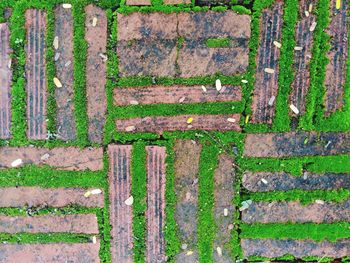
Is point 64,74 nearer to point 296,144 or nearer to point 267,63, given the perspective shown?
point 267,63

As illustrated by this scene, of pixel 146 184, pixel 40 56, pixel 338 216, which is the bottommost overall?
pixel 338 216

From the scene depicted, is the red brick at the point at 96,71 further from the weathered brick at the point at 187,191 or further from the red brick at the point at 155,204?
the weathered brick at the point at 187,191

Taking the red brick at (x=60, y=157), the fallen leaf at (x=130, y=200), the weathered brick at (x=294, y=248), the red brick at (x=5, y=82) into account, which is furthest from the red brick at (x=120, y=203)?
the weathered brick at (x=294, y=248)

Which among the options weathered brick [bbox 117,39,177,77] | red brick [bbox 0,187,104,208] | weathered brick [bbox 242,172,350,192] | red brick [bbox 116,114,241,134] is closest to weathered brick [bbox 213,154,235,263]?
weathered brick [bbox 242,172,350,192]

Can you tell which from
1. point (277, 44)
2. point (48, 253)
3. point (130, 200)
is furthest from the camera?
point (48, 253)

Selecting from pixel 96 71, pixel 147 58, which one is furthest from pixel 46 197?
pixel 147 58

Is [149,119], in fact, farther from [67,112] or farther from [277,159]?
[277,159]

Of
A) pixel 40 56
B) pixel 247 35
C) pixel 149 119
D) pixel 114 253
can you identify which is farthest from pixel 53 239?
pixel 247 35
